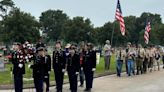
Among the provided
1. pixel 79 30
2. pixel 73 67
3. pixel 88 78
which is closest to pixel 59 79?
pixel 73 67

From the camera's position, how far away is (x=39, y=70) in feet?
51.0

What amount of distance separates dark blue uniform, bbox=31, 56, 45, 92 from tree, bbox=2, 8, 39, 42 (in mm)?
38742

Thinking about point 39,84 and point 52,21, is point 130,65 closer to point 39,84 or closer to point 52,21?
point 39,84

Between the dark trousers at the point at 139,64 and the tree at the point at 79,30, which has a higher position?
the tree at the point at 79,30

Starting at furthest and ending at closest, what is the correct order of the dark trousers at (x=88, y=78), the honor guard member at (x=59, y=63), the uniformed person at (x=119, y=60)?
1. the uniformed person at (x=119, y=60)
2. the dark trousers at (x=88, y=78)
3. the honor guard member at (x=59, y=63)

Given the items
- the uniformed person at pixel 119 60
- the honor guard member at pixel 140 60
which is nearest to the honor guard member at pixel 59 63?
the uniformed person at pixel 119 60

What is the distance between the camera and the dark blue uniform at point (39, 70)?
15.5 meters

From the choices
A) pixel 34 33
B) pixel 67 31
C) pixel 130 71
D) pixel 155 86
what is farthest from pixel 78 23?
pixel 155 86

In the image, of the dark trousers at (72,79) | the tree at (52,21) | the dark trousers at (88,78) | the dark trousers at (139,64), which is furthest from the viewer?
the tree at (52,21)

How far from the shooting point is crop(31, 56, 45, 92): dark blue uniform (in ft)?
50.8

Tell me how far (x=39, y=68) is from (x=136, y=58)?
13.1 meters

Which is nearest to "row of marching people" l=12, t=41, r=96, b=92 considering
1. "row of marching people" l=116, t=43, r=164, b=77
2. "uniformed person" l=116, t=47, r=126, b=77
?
"uniformed person" l=116, t=47, r=126, b=77

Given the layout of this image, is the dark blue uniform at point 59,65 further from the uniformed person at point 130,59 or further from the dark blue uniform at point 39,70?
the uniformed person at point 130,59

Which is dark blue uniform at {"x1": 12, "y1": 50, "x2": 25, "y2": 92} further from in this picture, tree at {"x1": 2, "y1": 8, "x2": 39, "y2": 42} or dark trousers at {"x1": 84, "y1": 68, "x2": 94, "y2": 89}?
tree at {"x1": 2, "y1": 8, "x2": 39, "y2": 42}
